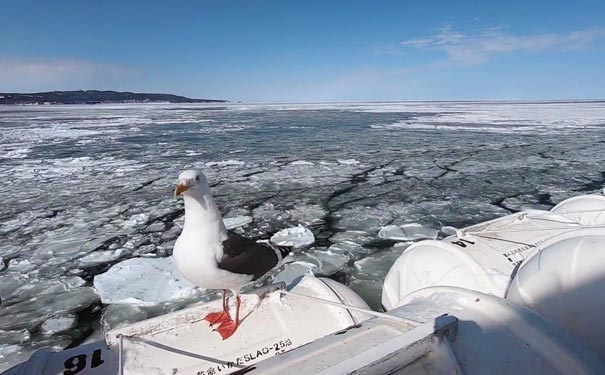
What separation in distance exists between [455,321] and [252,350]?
48.6 inches

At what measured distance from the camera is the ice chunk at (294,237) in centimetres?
462

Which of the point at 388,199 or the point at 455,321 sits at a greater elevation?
the point at 455,321

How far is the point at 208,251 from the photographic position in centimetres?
217

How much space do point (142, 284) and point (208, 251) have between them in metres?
1.92

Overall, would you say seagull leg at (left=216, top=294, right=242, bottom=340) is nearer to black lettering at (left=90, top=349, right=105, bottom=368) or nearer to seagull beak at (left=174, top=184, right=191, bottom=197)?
black lettering at (left=90, top=349, right=105, bottom=368)

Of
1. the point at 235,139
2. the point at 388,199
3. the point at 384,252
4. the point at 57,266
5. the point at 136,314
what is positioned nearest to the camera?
the point at 136,314

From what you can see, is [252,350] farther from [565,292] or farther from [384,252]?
[384,252]

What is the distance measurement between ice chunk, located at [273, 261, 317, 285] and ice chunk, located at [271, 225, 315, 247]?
19.6 inches

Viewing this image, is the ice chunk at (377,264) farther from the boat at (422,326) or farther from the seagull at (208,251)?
the seagull at (208,251)

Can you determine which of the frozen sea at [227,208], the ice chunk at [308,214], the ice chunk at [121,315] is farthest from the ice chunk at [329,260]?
the ice chunk at [121,315]

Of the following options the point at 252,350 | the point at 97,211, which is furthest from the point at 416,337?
the point at 97,211

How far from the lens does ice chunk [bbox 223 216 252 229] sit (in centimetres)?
523

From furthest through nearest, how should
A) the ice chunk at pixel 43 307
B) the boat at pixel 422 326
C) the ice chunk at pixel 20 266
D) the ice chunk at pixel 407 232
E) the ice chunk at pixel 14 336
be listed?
the ice chunk at pixel 407 232, the ice chunk at pixel 20 266, the ice chunk at pixel 43 307, the ice chunk at pixel 14 336, the boat at pixel 422 326

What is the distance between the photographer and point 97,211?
5.88 meters
